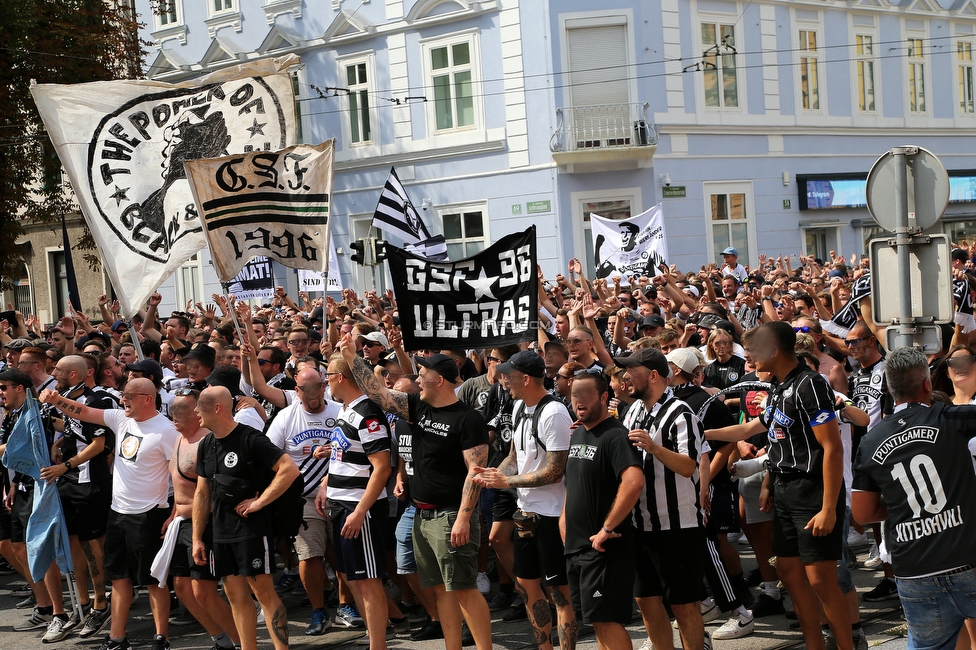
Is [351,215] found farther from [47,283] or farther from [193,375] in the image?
[193,375]

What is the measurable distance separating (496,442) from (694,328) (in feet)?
9.59

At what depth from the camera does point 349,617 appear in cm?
831

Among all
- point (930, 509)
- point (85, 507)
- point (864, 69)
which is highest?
point (864, 69)

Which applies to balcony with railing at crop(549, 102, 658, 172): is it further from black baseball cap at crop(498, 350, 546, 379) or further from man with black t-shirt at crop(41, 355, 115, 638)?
black baseball cap at crop(498, 350, 546, 379)

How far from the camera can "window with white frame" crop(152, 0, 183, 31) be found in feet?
102

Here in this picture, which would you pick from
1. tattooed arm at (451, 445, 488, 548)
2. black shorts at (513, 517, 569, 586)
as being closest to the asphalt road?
black shorts at (513, 517, 569, 586)

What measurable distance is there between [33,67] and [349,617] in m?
17.3

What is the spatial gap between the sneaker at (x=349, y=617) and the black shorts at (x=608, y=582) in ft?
8.83

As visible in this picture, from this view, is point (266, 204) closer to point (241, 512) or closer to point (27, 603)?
point (241, 512)

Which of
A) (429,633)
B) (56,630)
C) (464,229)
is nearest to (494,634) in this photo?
(429,633)

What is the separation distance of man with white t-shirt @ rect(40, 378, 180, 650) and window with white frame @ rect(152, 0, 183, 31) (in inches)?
993

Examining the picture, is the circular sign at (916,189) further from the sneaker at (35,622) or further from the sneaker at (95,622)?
the sneaker at (35,622)

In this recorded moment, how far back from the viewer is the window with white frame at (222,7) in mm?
29922

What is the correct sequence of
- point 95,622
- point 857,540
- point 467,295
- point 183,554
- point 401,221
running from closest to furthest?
1. point 183,554
2. point 467,295
3. point 95,622
4. point 857,540
5. point 401,221
